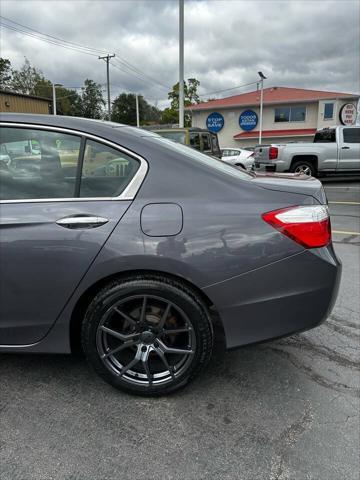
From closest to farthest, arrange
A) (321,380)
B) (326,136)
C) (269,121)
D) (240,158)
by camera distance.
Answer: (321,380) < (326,136) < (240,158) < (269,121)

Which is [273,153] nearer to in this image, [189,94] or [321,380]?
[321,380]

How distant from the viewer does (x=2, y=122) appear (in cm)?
228

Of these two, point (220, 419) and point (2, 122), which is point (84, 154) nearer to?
point (2, 122)

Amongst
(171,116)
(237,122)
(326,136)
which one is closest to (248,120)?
(237,122)

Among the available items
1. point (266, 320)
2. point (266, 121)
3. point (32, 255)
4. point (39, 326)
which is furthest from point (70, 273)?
point (266, 121)

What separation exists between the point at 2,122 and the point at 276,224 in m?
1.71

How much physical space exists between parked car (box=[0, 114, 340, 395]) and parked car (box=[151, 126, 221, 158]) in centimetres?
852

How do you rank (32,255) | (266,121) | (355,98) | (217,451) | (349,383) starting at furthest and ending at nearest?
(266,121)
(355,98)
(349,383)
(32,255)
(217,451)

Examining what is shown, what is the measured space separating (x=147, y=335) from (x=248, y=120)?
31913 mm

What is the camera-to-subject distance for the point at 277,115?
3170 cm

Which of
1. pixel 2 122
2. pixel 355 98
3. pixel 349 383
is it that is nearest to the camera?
pixel 2 122

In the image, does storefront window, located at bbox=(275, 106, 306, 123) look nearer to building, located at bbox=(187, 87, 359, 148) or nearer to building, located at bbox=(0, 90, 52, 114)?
building, located at bbox=(187, 87, 359, 148)

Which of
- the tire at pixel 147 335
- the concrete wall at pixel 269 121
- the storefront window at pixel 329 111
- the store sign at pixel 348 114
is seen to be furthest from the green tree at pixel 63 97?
the tire at pixel 147 335

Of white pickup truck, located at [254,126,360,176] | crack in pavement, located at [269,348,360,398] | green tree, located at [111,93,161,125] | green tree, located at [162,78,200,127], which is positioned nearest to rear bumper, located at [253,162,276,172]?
white pickup truck, located at [254,126,360,176]
